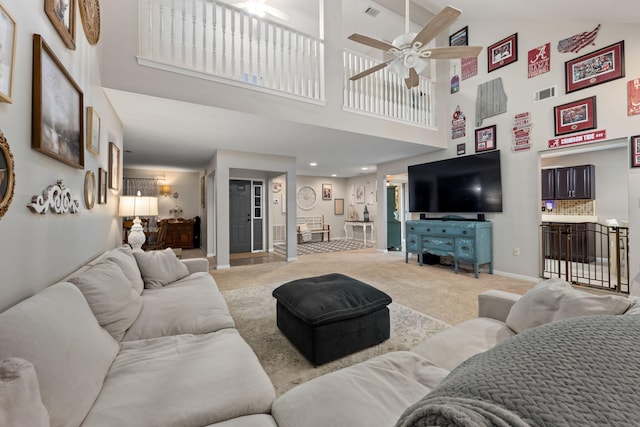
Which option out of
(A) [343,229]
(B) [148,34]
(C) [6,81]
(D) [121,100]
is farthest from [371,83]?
(A) [343,229]

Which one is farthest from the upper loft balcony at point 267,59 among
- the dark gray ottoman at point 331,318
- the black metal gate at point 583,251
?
the black metal gate at point 583,251

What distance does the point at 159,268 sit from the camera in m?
2.45

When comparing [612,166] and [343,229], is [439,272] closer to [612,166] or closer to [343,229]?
[612,166]

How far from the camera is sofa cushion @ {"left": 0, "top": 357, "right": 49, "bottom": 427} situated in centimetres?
56

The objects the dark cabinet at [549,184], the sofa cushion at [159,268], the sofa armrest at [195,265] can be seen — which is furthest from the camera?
the dark cabinet at [549,184]

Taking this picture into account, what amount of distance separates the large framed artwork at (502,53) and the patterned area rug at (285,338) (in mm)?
4093

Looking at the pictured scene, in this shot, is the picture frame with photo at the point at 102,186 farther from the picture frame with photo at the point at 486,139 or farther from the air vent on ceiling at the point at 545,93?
→ the air vent on ceiling at the point at 545,93

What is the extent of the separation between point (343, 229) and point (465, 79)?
6.04 metres

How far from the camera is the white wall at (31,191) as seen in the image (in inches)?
43.1

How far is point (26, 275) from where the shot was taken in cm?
119

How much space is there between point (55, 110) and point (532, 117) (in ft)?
17.0

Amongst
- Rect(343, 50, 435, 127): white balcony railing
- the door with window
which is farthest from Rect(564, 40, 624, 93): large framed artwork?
the door with window

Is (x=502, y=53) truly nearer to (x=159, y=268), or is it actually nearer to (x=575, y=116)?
(x=575, y=116)

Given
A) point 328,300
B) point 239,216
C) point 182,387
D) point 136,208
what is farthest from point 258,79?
point 239,216
